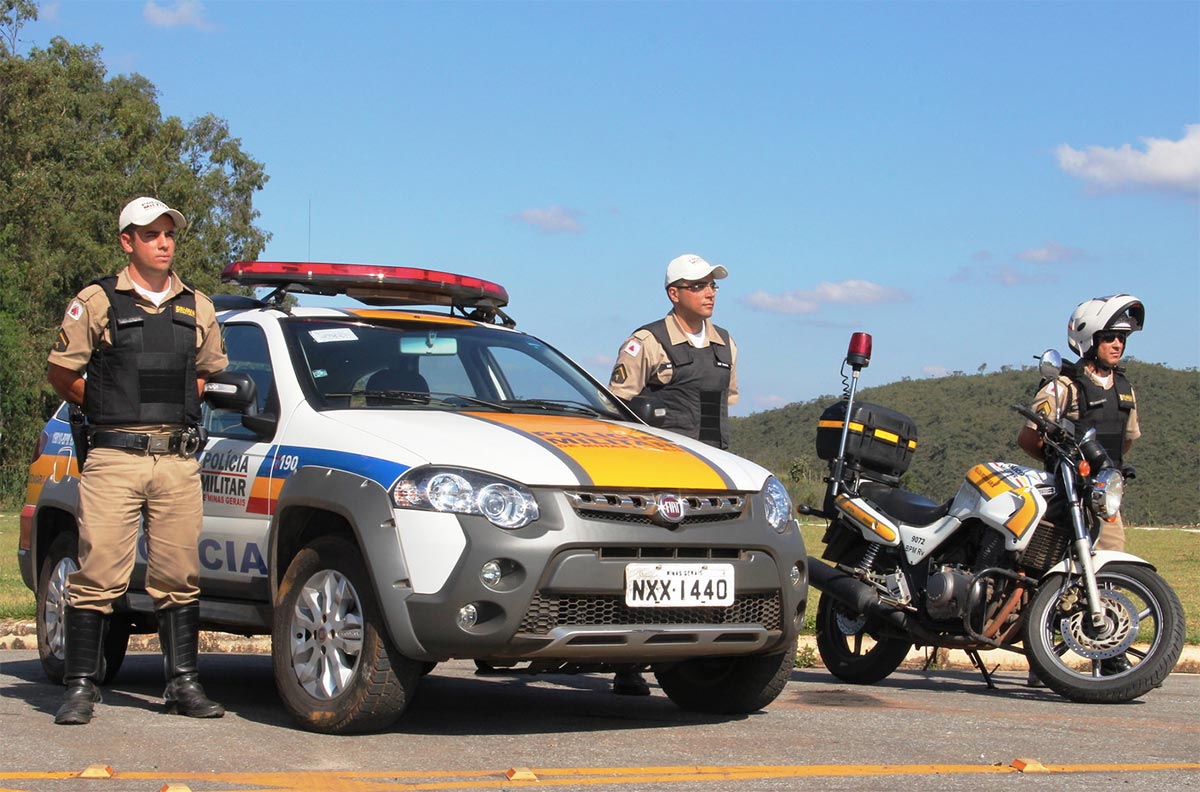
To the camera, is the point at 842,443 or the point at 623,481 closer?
the point at 623,481

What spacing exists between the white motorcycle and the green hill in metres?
35.3

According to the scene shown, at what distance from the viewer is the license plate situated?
5.96m

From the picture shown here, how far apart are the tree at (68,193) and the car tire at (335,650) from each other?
3825cm

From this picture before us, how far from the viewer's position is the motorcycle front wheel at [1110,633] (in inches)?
297

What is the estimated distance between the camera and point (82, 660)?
6.54m

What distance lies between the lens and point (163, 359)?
6.55 meters

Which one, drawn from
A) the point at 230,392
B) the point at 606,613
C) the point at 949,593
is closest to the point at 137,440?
the point at 230,392

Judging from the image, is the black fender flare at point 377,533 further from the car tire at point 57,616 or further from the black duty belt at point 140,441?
the car tire at point 57,616

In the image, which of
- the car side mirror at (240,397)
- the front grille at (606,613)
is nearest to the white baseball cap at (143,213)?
the car side mirror at (240,397)

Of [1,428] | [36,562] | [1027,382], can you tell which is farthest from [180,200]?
[1027,382]

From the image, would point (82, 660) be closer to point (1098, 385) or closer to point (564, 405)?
point (564, 405)

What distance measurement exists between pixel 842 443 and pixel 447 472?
3.53 m

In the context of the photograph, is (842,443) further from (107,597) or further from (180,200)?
(180,200)

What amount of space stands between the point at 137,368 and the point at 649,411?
2.37m
